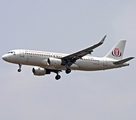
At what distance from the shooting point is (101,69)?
329 ft

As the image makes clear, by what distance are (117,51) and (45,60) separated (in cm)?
1736

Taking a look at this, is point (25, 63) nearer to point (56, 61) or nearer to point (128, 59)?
point (56, 61)

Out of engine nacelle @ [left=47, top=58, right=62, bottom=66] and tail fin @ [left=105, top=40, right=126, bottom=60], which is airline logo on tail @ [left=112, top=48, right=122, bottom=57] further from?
engine nacelle @ [left=47, top=58, right=62, bottom=66]

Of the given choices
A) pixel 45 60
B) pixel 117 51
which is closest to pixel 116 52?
pixel 117 51

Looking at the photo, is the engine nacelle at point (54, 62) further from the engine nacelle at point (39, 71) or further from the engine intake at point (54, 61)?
the engine nacelle at point (39, 71)

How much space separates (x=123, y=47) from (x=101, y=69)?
9351 mm

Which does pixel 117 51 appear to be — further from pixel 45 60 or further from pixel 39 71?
pixel 45 60

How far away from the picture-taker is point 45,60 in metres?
94.1

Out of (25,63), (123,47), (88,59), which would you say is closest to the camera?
(25,63)

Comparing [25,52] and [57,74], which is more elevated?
[25,52]

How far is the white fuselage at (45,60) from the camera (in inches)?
3642

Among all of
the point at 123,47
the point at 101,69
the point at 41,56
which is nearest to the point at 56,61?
the point at 41,56

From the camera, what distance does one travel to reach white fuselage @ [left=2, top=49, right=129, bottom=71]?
9250 centimetres

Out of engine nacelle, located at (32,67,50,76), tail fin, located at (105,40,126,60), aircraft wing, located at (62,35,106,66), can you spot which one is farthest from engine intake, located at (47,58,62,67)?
tail fin, located at (105,40,126,60)
